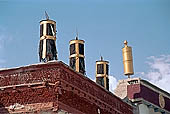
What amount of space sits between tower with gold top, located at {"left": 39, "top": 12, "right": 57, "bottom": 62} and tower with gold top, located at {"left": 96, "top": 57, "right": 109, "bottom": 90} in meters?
7.03

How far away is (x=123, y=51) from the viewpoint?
92.2 ft

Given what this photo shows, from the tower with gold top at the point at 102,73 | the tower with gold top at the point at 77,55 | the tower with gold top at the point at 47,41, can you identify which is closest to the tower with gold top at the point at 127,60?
the tower with gold top at the point at 102,73

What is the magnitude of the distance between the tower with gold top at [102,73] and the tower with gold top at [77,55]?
3.64 meters

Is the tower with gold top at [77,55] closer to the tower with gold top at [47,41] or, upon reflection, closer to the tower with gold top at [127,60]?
the tower with gold top at [47,41]

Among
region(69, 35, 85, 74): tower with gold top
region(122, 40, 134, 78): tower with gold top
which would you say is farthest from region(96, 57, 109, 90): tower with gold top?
region(69, 35, 85, 74): tower with gold top

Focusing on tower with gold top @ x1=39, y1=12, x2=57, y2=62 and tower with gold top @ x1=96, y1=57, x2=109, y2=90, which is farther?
tower with gold top @ x1=96, y1=57, x2=109, y2=90

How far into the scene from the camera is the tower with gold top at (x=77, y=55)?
2233 cm

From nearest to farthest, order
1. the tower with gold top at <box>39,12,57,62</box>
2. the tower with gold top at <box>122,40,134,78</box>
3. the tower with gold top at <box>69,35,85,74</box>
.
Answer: the tower with gold top at <box>39,12,57,62</box> < the tower with gold top at <box>69,35,85,74</box> < the tower with gold top at <box>122,40,134,78</box>

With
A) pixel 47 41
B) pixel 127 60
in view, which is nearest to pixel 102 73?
pixel 127 60

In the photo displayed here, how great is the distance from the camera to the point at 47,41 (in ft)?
63.8

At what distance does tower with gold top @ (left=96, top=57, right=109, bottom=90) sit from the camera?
25.9 meters

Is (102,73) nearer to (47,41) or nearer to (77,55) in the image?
(77,55)

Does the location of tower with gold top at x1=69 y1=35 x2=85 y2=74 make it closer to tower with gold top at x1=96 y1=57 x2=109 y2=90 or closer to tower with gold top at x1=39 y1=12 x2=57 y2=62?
tower with gold top at x1=39 y1=12 x2=57 y2=62

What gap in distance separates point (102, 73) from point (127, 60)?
255 centimetres
